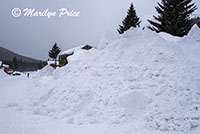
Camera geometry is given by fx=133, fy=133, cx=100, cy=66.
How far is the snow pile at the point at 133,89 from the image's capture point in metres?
4.63

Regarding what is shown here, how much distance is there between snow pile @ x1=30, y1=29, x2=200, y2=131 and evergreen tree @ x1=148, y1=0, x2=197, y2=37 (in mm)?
10364

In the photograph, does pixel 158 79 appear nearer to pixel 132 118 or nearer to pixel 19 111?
pixel 132 118

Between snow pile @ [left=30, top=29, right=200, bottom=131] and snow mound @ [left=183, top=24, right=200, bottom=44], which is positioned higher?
snow mound @ [left=183, top=24, right=200, bottom=44]

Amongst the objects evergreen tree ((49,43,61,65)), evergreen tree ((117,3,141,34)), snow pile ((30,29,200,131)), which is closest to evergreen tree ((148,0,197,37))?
evergreen tree ((117,3,141,34))

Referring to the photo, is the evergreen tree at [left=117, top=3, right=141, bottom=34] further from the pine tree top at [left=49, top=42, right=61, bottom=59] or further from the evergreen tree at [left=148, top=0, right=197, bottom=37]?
the pine tree top at [left=49, top=42, right=61, bottom=59]

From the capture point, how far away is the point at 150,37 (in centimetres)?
803

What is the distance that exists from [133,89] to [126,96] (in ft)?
1.88

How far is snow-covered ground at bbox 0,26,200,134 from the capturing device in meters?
4.43

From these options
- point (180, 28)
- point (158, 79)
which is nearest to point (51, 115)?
point (158, 79)

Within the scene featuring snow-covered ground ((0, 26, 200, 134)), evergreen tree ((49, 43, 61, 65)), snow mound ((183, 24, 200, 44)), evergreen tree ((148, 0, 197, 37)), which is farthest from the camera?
evergreen tree ((49, 43, 61, 65))

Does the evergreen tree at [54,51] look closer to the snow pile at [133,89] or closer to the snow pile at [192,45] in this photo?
the snow pile at [133,89]

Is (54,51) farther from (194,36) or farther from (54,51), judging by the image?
(194,36)

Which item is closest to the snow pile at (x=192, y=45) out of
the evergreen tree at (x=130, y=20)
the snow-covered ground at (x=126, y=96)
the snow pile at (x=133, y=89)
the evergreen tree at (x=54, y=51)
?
the snow-covered ground at (x=126, y=96)

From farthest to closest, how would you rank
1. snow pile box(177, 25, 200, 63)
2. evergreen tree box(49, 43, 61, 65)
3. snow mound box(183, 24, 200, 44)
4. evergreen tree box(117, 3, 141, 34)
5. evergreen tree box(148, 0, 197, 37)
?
1. evergreen tree box(49, 43, 61, 65)
2. evergreen tree box(117, 3, 141, 34)
3. evergreen tree box(148, 0, 197, 37)
4. snow mound box(183, 24, 200, 44)
5. snow pile box(177, 25, 200, 63)
